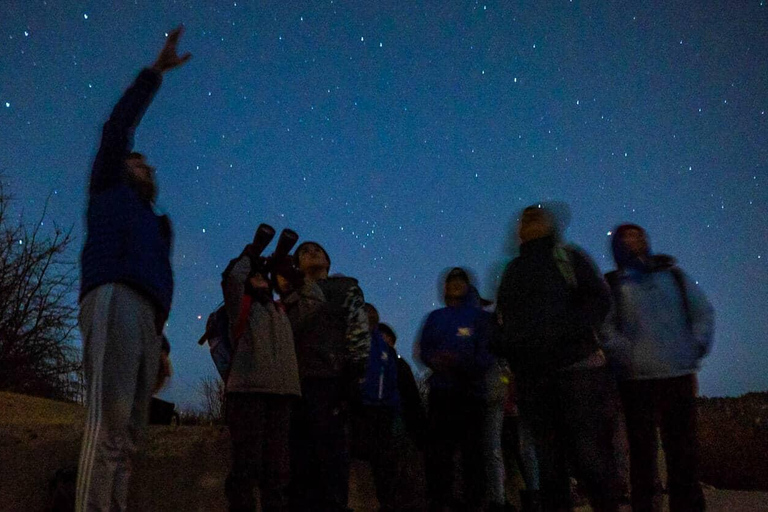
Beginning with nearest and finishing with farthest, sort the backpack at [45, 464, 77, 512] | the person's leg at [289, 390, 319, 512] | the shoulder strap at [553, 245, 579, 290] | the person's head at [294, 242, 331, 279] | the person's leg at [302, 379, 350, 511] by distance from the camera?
the backpack at [45, 464, 77, 512] < the shoulder strap at [553, 245, 579, 290] < the person's leg at [302, 379, 350, 511] < the person's leg at [289, 390, 319, 512] < the person's head at [294, 242, 331, 279]

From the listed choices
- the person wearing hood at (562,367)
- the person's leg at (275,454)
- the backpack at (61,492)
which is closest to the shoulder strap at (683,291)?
the person wearing hood at (562,367)

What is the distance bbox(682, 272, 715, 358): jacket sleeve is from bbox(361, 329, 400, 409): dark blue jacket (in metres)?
2.12

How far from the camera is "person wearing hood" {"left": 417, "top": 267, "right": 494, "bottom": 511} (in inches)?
182

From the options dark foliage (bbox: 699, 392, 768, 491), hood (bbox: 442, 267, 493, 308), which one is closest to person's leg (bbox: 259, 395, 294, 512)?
hood (bbox: 442, 267, 493, 308)

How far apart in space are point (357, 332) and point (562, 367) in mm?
1441

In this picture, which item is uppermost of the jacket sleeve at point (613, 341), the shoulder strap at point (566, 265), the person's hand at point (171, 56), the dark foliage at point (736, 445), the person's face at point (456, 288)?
the person's hand at point (171, 56)

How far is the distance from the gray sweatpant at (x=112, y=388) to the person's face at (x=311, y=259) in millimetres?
1920

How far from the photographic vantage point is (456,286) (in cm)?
509

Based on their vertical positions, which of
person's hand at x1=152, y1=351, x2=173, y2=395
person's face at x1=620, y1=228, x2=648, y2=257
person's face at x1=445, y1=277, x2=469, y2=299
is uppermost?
person's face at x1=620, y1=228, x2=648, y2=257

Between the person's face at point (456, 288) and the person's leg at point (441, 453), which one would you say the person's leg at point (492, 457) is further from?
the person's face at point (456, 288)

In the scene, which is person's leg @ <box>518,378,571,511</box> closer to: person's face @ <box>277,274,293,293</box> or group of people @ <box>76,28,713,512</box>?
group of people @ <box>76,28,713,512</box>

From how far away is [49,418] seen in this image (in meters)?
3.71

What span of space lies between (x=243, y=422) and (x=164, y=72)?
1899 millimetres

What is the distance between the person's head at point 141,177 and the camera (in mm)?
2910
